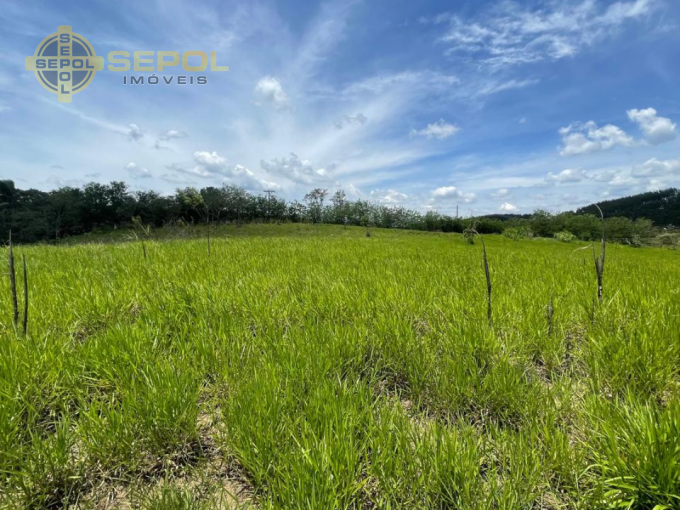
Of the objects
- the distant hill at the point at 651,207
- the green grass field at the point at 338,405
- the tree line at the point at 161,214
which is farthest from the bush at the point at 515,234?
the distant hill at the point at 651,207

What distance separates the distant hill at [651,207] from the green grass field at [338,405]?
112 m

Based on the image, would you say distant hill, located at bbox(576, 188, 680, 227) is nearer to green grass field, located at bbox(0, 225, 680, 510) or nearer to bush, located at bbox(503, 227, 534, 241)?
bush, located at bbox(503, 227, 534, 241)

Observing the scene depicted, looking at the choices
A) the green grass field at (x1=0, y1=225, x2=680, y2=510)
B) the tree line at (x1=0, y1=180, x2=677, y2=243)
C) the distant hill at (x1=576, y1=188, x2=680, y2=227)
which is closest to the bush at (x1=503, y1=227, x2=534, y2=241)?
the tree line at (x1=0, y1=180, x2=677, y2=243)

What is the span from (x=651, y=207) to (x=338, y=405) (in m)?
152

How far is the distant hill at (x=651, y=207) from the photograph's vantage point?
86.3 m

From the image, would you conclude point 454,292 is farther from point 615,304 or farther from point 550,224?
point 550,224

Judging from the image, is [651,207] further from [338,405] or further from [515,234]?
[338,405]

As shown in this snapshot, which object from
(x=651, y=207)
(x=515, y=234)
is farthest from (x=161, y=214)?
(x=651, y=207)

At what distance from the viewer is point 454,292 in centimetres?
375

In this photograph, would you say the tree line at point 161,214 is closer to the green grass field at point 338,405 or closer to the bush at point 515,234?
the bush at point 515,234

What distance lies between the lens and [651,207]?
100 metres

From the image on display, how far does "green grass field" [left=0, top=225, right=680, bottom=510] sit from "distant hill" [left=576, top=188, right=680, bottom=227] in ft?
368

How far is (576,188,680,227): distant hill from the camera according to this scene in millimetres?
86312

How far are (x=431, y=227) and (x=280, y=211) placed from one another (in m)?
36.3
